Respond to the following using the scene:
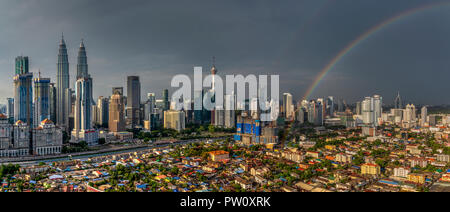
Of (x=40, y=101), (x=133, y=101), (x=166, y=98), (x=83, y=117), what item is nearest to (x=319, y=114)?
(x=133, y=101)

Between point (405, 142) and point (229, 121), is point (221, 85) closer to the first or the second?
point (229, 121)

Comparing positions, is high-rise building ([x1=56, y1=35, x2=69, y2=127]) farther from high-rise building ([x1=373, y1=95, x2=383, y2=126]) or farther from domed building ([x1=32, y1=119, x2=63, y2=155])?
high-rise building ([x1=373, y1=95, x2=383, y2=126])

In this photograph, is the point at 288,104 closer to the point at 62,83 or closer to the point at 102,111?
the point at 102,111

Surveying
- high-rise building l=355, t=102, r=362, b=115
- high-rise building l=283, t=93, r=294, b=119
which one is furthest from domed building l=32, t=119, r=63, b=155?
high-rise building l=355, t=102, r=362, b=115

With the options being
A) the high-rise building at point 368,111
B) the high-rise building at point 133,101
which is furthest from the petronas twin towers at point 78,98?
the high-rise building at point 368,111

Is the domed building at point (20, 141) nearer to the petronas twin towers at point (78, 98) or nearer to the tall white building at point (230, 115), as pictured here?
the petronas twin towers at point (78, 98)
